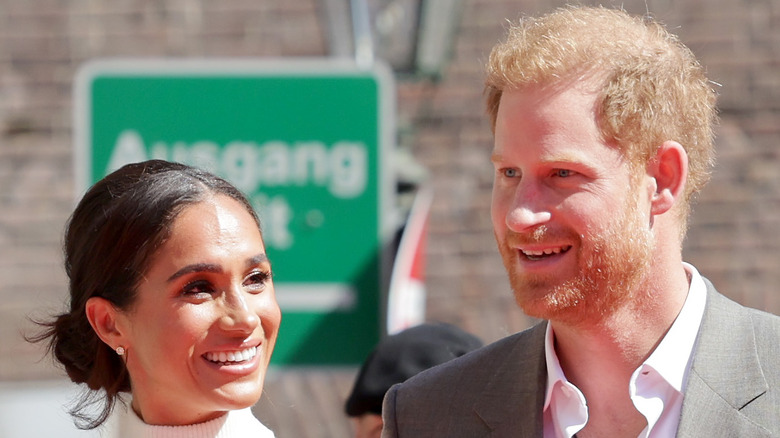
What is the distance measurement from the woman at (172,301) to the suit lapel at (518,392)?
1.77 ft

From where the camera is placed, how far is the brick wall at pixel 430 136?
575cm

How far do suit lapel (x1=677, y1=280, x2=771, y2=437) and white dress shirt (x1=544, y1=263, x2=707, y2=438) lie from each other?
0.03m

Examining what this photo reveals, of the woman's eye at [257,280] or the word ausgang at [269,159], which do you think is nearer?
the woman's eye at [257,280]

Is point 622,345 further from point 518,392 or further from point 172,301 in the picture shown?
point 172,301

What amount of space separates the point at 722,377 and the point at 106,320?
1.40 m

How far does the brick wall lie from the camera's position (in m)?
5.75

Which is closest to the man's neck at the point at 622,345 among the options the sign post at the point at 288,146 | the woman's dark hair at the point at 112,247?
the woman's dark hair at the point at 112,247

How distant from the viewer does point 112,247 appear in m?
2.89

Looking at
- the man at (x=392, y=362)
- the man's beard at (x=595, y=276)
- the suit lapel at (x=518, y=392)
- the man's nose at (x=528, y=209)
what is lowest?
the man at (x=392, y=362)

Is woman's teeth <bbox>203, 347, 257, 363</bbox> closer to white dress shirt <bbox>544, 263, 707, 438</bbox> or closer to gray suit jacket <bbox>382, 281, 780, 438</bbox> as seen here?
gray suit jacket <bbox>382, 281, 780, 438</bbox>

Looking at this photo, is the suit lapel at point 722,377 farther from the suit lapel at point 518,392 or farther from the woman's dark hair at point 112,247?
the woman's dark hair at point 112,247

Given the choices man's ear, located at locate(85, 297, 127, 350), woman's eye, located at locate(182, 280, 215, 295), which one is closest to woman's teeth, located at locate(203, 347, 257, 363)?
woman's eye, located at locate(182, 280, 215, 295)

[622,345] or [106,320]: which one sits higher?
[622,345]

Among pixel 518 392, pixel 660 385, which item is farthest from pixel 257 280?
pixel 660 385
